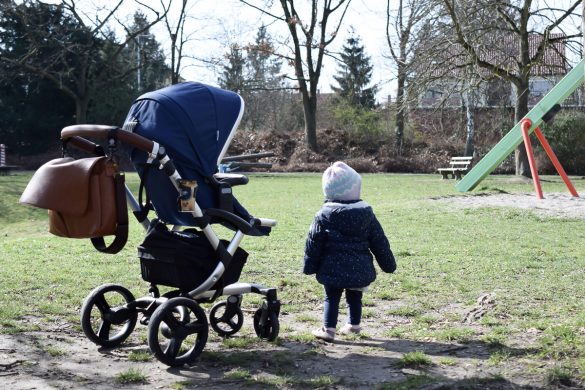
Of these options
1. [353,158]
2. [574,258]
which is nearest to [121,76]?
[353,158]

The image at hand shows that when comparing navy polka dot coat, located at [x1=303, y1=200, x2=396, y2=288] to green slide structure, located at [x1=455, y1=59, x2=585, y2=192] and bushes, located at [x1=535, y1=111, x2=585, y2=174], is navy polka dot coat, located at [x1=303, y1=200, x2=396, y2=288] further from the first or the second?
bushes, located at [x1=535, y1=111, x2=585, y2=174]

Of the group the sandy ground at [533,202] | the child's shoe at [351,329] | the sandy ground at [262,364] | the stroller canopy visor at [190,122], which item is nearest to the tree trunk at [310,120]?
the sandy ground at [533,202]

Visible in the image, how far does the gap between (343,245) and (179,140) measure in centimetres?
135

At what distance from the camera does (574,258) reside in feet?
31.0

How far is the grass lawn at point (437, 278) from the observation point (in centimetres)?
580

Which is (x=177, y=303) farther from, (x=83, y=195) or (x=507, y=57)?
(x=507, y=57)

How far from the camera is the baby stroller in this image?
5180 mm

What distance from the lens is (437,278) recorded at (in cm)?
821

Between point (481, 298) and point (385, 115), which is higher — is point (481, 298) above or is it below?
below

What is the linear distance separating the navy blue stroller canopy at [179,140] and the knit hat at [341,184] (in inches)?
30.8

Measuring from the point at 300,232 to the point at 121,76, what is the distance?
111 feet

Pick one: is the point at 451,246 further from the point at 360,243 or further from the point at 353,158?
the point at 353,158

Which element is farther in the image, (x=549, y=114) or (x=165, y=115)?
(x=549, y=114)

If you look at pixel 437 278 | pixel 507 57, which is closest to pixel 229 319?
pixel 437 278
